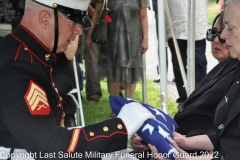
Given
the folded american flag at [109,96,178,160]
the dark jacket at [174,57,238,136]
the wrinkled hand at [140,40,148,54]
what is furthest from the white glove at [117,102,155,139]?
the wrinkled hand at [140,40,148,54]

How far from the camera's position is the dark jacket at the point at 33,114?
6.48 ft

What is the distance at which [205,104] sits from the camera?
9.12 ft

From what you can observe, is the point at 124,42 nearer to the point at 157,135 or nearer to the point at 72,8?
the point at 157,135

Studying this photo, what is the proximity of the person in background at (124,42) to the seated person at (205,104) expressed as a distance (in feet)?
7.88

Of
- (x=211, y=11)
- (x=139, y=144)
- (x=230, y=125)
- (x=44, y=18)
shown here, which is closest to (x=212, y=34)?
(x=139, y=144)

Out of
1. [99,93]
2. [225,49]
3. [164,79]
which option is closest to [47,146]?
[225,49]

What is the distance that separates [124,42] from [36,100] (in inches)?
132

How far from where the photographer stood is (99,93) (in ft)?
21.2

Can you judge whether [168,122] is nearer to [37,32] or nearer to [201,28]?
[37,32]

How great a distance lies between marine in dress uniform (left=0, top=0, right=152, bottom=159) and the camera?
1979 mm

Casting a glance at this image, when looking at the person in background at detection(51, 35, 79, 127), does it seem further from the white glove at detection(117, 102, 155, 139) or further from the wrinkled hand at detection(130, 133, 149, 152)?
the white glove at detection(117, 102, 155, 139)

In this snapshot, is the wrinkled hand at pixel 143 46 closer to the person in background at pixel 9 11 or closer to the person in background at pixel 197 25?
the person in background at pixel 197 25

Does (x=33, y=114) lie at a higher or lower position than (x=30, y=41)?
lower

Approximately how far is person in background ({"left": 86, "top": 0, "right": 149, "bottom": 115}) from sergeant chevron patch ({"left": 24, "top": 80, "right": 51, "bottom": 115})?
3.15 metres
